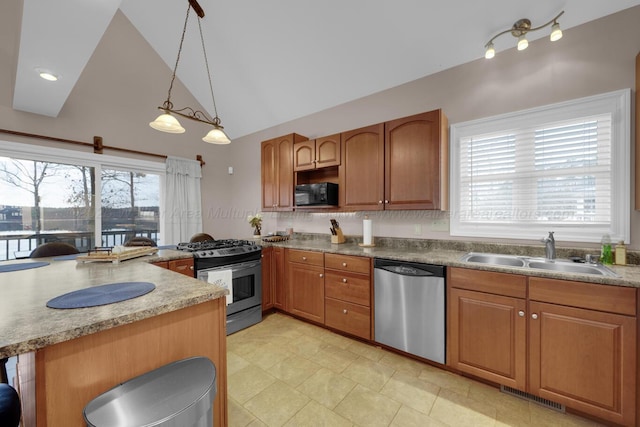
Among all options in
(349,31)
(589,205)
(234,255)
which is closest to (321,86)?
(349,31)

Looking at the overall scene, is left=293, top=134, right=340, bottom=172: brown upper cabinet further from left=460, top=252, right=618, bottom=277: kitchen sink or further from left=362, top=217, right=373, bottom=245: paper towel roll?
left=460, top=252, right=618, bottom=277: kitchen sink

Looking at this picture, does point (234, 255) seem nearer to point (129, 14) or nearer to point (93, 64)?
point (93, 64)

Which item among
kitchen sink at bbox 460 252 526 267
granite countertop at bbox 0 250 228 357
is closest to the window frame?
granite countertop at bbox 0 250 228 357

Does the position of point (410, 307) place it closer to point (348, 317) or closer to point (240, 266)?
point (348, 317)

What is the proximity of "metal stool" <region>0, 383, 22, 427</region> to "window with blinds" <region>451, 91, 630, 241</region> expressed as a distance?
2.93m

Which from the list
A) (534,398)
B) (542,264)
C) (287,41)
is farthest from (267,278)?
(287,41)

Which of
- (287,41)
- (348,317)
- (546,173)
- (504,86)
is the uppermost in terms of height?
(287,41)

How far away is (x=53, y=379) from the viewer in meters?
0.80

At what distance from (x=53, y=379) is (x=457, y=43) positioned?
10.9ft

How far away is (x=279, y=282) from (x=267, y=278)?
0.51 feet

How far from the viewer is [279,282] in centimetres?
306

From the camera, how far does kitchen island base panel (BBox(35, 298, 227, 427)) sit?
800 mm

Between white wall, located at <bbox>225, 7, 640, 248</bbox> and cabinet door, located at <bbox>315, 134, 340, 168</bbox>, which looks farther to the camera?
cabinet door, located at <bbox>315, 134, 340, 168</bbox>

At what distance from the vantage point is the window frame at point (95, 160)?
274 cm
